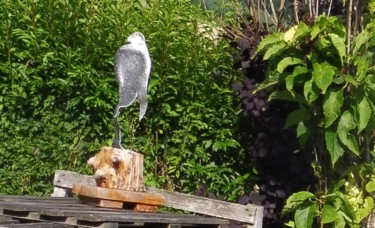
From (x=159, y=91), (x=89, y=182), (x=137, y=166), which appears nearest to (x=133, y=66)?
(x=137, y=166)

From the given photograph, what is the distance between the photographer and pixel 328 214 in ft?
18.9

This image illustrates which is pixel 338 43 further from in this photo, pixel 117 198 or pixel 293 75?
pixel 117 198

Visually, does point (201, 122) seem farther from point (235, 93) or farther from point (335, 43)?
point (335, 43)

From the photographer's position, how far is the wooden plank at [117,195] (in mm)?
5082

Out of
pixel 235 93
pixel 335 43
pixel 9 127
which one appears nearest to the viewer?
pixel 335 43

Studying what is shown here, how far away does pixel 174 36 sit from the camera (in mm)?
6773

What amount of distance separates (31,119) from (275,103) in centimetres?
172

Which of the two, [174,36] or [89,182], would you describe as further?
[174,36]

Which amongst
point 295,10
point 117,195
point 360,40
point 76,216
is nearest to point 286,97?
point 360,40

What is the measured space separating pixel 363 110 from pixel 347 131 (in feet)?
0.55

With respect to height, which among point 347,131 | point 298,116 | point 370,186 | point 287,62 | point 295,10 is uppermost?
point 295,10

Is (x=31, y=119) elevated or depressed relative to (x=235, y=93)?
depressed

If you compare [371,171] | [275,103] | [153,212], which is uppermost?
[275,103]

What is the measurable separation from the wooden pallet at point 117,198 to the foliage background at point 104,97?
1.35 meters
